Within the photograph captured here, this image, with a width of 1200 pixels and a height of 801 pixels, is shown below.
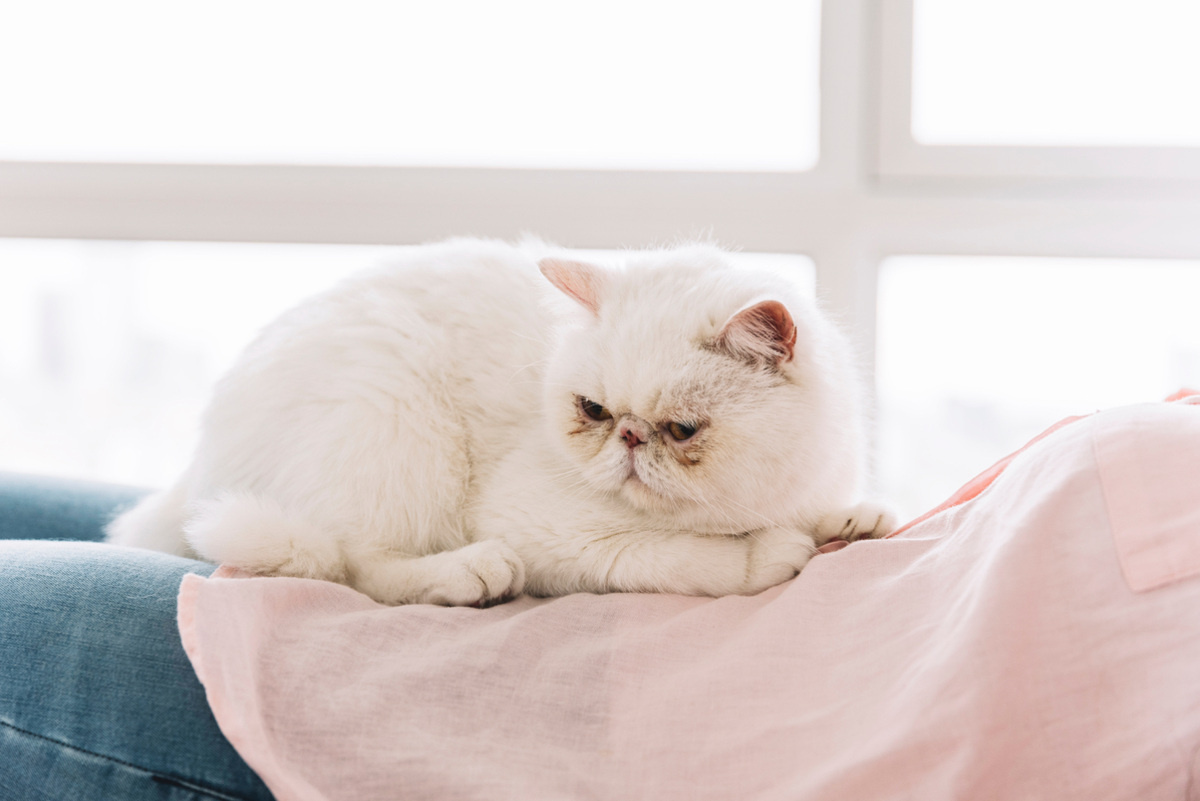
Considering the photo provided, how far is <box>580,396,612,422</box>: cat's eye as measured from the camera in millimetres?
1231

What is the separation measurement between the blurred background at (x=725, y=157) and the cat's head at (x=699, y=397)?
1015 mm

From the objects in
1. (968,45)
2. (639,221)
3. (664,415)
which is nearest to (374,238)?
(639,221)

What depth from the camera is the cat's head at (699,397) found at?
1.13 metres

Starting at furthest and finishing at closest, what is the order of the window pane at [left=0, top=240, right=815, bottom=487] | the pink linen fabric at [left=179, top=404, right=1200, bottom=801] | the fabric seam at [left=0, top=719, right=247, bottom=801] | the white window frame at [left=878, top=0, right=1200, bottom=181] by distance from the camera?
the window pane at [left=0, top=240, right=815, bottom=487]
the white window frame at [left=878, top=0, right=1200, bottom=181]
the fabric seam at [left=0, top=719, right=247, bottom=801]
the pink linen fabric at [left=179, top=404, right=1200, bottom=801]

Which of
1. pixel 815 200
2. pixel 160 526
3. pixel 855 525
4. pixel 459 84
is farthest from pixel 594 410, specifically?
pixel 459 84

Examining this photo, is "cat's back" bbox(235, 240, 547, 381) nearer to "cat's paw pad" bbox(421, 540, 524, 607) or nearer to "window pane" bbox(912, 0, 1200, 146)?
"cat's paw pad" bbox(421, 540, 524, 607)

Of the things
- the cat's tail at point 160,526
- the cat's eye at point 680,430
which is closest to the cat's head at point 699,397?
the cat's eye at point 680,430

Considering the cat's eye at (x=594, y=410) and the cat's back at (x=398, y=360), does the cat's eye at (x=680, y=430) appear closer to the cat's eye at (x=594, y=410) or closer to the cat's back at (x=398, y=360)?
the cat's eye at (x=594, y=410)

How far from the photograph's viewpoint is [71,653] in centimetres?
100

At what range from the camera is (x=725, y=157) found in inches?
93.4

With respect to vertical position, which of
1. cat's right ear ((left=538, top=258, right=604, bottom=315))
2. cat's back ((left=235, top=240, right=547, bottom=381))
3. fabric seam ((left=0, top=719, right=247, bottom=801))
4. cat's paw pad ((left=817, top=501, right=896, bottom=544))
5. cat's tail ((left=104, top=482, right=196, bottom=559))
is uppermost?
cat's right ear ((left=538, top=258, right=604, bottom=315))

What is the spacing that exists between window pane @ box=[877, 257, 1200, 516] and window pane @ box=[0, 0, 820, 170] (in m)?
0.60

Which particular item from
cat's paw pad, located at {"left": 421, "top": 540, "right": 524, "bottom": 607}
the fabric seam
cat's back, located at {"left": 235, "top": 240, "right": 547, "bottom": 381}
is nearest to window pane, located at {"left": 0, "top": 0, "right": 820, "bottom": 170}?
cat's back, located at {"left": 235, "top": 240, "right": 547, "bottom": 381}

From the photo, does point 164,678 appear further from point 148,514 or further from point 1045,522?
point 1045,522
